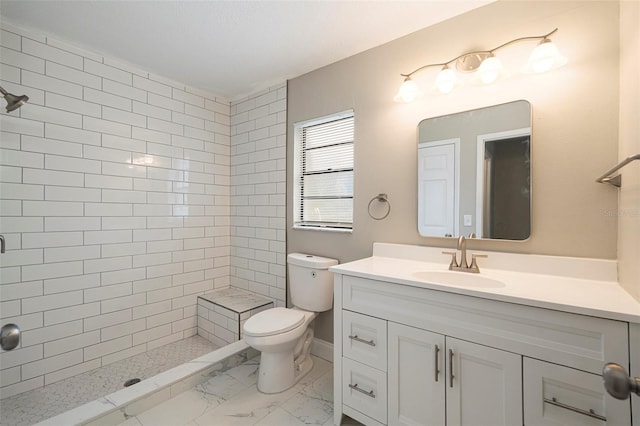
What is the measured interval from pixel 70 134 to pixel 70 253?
0.84 m

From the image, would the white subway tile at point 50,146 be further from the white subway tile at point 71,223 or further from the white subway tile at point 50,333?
the white subway tile at point 50,333

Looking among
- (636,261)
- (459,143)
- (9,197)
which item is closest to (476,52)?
(459,143)

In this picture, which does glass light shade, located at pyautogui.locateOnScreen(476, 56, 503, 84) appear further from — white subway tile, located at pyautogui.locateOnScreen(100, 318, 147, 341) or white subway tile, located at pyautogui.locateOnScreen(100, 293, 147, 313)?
white subway tile, located at pyautogui.locateOnScreen(100, 318, 147, 341)

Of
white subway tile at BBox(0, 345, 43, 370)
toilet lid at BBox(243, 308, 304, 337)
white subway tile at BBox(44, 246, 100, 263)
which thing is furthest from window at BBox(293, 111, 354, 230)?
white subway tile at BBox(0, 345, 43, 370)

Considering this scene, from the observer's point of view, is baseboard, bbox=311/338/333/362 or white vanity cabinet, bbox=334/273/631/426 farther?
baseboard, bbox=311/338/333/362

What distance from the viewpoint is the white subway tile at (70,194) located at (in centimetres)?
188

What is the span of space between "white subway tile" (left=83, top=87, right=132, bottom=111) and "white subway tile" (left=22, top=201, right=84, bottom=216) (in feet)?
2.55

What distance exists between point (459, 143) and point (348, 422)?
67.5 inches

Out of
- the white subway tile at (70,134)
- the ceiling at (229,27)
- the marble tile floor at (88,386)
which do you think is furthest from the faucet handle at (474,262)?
the white subway tile at (70,134)

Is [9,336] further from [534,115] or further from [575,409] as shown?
[534,115]

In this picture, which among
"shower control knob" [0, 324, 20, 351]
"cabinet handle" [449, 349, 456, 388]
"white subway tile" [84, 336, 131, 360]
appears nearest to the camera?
"shower control knob" [0, 324, 20, 351]

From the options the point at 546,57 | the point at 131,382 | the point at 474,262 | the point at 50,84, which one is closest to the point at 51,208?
the point at 50,84

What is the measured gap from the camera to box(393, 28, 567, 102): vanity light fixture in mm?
1305

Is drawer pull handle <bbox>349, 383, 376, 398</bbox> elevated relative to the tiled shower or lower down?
lower down
